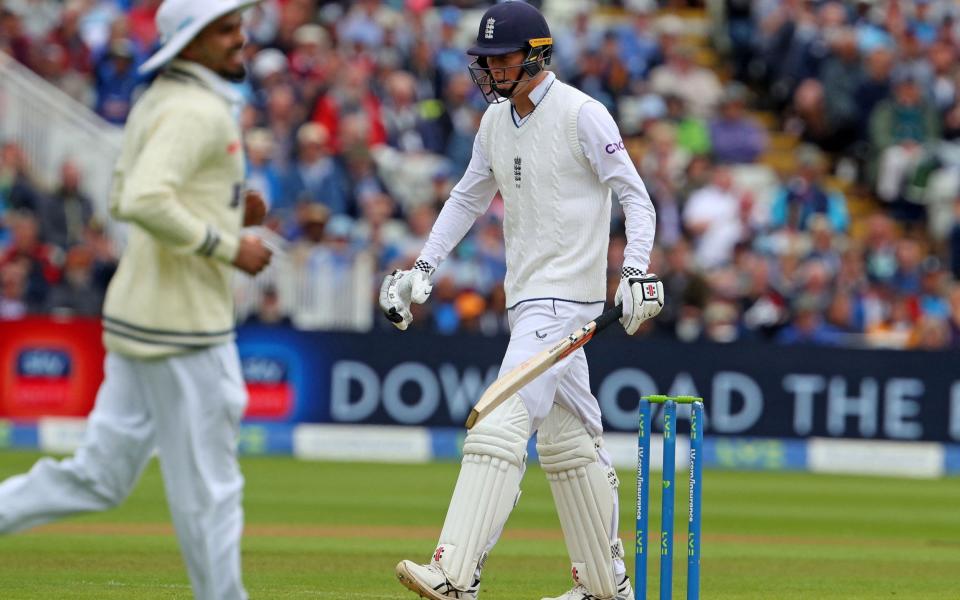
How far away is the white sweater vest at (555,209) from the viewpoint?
6270 mm

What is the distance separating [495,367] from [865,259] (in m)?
4.08

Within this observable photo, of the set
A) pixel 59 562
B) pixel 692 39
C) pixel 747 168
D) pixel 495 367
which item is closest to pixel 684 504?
pixel 495 367

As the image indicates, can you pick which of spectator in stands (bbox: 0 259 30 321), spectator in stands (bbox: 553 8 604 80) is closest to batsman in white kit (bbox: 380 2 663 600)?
spectator in stands (bbox: 0 259 30 321)

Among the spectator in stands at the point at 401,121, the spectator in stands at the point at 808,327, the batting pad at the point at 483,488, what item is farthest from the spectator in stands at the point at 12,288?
the batting pad at the point at 483,488

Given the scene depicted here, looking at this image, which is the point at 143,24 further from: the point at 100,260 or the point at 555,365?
the point at 555,365

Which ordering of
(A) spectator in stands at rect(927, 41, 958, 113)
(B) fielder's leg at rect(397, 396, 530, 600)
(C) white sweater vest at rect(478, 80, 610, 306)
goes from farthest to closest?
(A) spectator in stands at rect(927, 41, 958, 113) → (C) white sweater vest at rect(478, 80, 610, 306) → (B) fielder's leg at rect(397, 396, 530, 600)

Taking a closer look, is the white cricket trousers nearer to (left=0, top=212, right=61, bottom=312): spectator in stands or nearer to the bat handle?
the bat handle

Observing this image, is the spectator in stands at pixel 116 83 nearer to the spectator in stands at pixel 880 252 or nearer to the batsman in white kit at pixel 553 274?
the spectator in stands at pixel 880 252

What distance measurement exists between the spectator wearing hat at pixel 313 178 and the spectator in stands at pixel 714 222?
3162 millimetres

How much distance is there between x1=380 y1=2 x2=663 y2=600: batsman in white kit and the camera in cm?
611

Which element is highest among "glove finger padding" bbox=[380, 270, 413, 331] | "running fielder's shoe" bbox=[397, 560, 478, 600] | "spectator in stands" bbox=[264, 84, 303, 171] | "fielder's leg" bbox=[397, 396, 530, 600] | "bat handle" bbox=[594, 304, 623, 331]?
"spectator in stands" bbox=[264, 84, 303, 171]

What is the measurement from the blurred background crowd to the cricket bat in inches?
346

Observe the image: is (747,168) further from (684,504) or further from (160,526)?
(160,526)

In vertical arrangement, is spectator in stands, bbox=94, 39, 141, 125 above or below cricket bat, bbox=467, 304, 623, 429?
above
